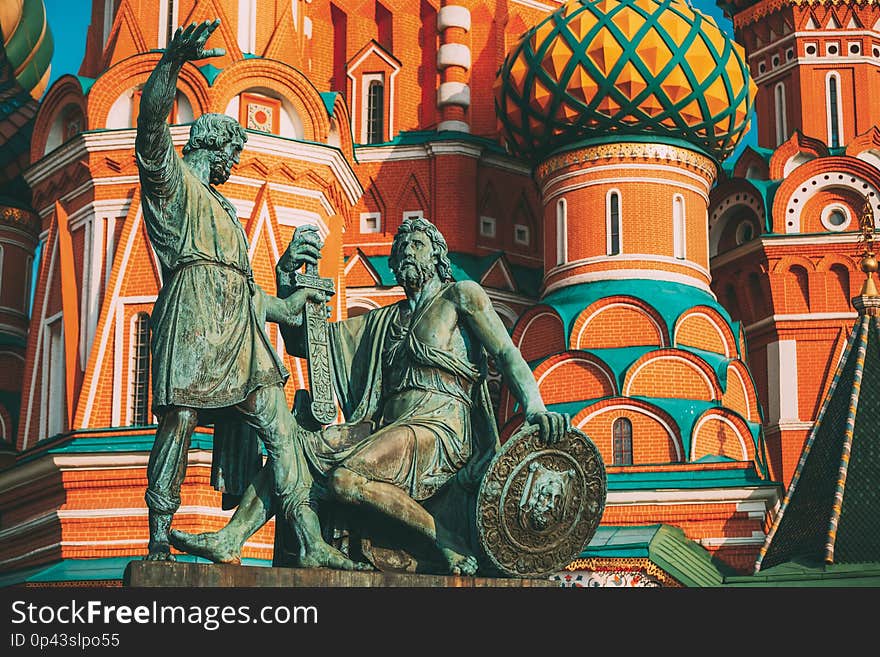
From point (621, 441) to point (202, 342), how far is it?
1488 centimetres

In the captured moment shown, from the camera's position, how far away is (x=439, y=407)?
7688mm

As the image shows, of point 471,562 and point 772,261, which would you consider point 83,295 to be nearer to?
point 772,261

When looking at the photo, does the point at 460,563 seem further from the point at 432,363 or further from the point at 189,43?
the point at 189,43

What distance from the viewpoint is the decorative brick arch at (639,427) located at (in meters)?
21.4

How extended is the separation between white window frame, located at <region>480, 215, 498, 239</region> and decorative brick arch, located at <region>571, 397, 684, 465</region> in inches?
164

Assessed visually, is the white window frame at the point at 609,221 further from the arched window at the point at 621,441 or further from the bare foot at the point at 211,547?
the bare foot at the point at 211,547

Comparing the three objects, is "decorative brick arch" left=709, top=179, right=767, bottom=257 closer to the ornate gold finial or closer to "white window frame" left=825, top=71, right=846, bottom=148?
"white window frame" left=825, top=71, right=846, bottom=148

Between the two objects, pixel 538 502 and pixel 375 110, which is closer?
pixel 538 502

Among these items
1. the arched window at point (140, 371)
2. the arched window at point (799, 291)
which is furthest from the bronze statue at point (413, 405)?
the arched window at point (799, 291)

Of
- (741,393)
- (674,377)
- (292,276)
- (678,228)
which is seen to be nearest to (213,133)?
(292,276)

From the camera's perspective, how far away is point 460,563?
730 cm
